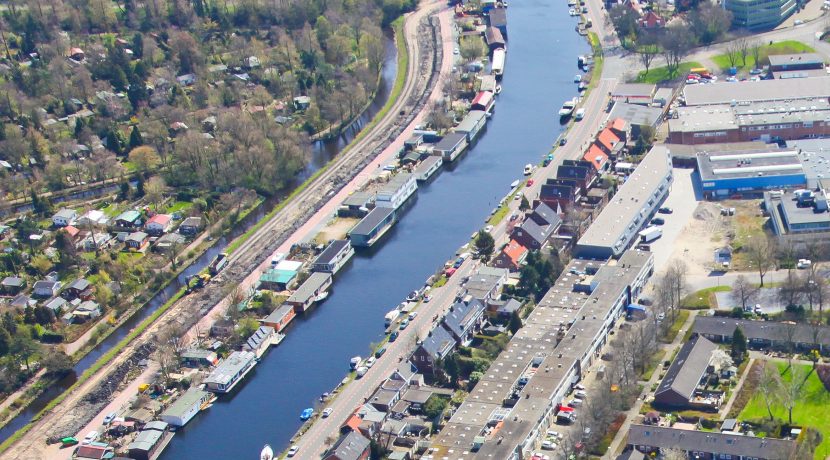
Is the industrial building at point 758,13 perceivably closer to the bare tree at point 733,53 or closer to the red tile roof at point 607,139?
the bare tree at point 733,53

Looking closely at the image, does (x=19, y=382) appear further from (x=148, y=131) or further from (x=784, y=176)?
(x=784, y=176)

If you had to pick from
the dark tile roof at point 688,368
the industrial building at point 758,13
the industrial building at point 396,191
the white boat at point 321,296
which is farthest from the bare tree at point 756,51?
the white boat at point 321,296

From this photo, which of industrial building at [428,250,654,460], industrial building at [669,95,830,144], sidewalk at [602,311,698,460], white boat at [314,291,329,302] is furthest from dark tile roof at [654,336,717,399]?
industrial building at [669,95,830,144]

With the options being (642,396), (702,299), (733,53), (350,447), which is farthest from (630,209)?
(733,53)


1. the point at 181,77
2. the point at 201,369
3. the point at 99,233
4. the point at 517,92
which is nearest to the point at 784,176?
the point at 517,92

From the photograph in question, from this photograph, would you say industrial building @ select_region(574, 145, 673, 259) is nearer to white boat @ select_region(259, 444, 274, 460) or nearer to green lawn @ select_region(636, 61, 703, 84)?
green lawn @ select_region(636, 61, 703, 84)

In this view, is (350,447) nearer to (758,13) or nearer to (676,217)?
(676,217)
